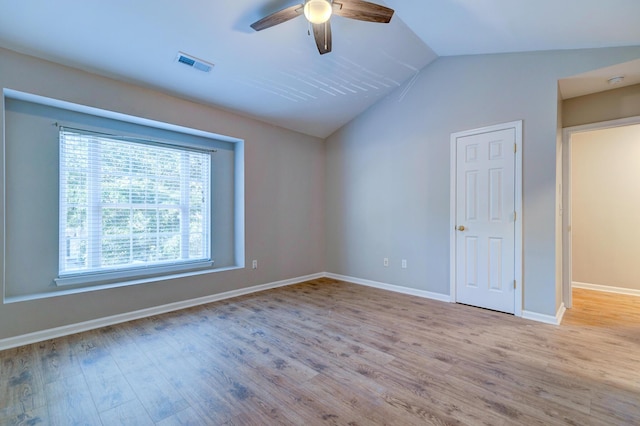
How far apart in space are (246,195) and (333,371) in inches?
112

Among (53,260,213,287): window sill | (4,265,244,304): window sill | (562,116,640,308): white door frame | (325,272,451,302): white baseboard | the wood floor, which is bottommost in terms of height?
the wood floor

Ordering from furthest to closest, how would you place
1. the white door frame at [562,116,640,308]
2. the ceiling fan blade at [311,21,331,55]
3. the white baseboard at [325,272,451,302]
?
1. the white baseboard at [325,272,451,302]
2. the white door frame at [562,116,640,308]
3. the ceiling fan blade at [311,21,331,55]

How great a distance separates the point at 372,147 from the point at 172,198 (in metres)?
3.07

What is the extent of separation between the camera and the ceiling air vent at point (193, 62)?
2913 millimetres

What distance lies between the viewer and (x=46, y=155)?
9.39 ft

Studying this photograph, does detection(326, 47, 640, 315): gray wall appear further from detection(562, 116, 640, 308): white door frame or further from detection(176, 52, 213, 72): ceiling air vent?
detection(176, 52, 213, 72): ceiling air vent

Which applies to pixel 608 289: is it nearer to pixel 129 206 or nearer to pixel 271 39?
pixel 271 39

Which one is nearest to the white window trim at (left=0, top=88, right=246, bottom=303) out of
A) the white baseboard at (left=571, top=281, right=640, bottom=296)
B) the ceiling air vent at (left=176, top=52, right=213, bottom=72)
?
the ceiling air vent at (left=176, top=52, right=213, bottom=72)

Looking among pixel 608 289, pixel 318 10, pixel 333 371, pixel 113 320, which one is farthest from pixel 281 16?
pixel 608 289

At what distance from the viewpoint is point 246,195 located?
4.29 meters

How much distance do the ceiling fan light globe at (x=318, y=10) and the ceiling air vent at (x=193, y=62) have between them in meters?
1.44

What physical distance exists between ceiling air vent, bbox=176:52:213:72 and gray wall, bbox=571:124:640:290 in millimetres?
5250

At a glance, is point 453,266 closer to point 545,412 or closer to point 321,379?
point 545,412

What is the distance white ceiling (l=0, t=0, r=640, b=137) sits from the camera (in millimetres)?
2350
